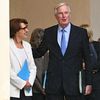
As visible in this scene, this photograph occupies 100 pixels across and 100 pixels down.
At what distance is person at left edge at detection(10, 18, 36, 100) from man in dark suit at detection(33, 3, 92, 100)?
0.82 ft

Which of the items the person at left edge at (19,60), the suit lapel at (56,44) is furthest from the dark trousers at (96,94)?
the person at left edge at (19,60)

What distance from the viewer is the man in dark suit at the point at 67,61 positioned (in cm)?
487

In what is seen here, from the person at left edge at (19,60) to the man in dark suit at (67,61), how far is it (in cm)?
25

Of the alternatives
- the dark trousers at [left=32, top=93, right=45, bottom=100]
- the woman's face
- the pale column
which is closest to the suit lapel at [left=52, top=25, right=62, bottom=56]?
the woman's face

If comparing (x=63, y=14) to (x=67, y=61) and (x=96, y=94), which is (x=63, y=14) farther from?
(x=96, y=94)

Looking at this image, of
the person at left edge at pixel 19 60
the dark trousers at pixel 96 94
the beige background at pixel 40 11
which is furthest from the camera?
the beige background at pixel 40 11

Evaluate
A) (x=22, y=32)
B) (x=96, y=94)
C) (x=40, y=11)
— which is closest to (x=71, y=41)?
(x=22, y=32)

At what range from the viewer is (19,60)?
479 cm

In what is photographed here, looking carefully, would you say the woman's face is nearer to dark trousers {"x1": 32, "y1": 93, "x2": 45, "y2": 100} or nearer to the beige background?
dark trousers {"x1": 32, "y1": 93, "x2": 45, "y2": 100}

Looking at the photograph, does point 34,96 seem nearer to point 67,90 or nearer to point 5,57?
point 67,90

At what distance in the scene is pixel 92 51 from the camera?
550cm

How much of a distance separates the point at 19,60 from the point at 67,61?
1.80 feet

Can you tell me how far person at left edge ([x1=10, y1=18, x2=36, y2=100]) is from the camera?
475 centimetres

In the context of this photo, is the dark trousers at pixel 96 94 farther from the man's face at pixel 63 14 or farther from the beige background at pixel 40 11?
the beige background at pixel 40 11
